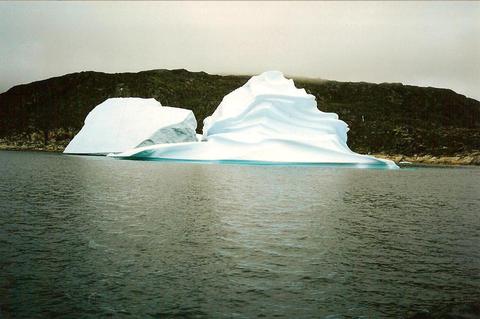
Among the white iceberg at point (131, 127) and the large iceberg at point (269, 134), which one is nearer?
the large iceberg at point (269, 134)

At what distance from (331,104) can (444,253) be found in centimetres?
10775

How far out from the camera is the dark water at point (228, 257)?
5634 millimetres

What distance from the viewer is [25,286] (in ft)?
19.5

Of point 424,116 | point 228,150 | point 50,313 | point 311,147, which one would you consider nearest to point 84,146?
point 228,150

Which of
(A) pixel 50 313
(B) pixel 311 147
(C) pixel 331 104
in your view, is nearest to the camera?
(A) pixel 50 313

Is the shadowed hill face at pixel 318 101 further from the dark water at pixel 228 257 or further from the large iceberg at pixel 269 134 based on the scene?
the dark water at pixel 228 257

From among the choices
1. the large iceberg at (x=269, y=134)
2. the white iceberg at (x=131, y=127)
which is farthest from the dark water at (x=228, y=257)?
the white iceberg at (x=131, y=127)

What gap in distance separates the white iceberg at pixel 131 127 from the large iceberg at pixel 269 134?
392 centimetres

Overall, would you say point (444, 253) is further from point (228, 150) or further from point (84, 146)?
point (84, 146)

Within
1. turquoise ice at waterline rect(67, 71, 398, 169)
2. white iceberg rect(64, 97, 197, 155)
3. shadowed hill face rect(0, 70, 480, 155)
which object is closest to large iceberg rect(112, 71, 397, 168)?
turquoise ice at waterline rect(67, 71, 398, 169)

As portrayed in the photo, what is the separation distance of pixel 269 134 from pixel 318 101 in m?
88.0

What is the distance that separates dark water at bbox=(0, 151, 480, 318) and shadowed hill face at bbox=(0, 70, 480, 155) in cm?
7244

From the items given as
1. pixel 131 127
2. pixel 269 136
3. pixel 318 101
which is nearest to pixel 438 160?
pixel 269 136

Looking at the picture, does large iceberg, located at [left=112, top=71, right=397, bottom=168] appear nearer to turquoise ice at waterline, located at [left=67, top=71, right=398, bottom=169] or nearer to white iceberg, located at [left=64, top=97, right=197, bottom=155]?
turquoise ice at waterline, located at [left=67, top=71, right=398, bottom=169]
